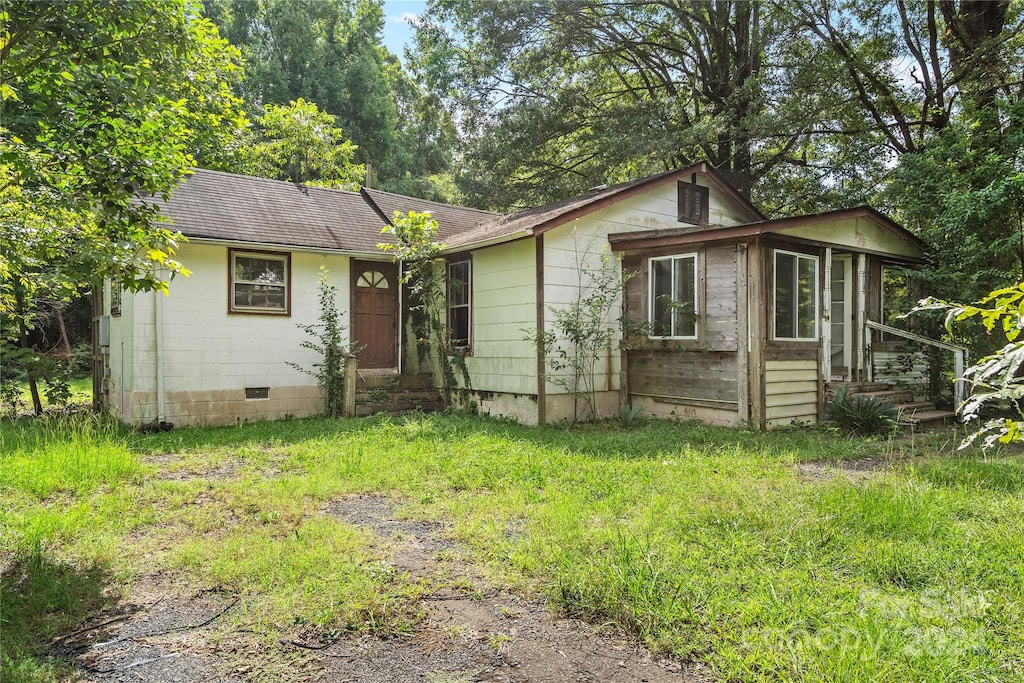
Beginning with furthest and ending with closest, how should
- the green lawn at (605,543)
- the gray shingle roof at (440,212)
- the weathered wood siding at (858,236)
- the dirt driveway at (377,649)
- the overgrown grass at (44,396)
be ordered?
the gray shingle roof at (440,212)
the overgrown grass at (44,396)
the weathered wood siding at (858,236)
the green lawn at (605,543)
the dirt driveway at (377,649)

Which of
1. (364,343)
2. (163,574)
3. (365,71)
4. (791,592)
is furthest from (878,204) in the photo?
(365,71)

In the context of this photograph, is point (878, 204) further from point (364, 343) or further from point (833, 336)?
point (364, 343)

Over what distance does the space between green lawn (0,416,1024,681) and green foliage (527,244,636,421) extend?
2.55 m

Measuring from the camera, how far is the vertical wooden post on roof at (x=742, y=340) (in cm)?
845

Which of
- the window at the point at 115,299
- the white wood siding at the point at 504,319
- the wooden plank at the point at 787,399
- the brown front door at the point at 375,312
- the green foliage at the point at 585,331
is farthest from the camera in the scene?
the brown front door at the point at 375,312

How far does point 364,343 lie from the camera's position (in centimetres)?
1123

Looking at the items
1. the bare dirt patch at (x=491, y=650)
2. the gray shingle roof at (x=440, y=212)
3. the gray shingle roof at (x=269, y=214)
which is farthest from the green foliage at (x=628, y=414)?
the bare dirt patch at (x=491, y=650)

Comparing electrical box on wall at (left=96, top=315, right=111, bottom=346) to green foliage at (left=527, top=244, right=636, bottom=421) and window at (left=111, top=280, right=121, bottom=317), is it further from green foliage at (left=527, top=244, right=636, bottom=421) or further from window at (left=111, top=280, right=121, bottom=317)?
green foliage at (left=527, top=244, right=636, bottom=421)

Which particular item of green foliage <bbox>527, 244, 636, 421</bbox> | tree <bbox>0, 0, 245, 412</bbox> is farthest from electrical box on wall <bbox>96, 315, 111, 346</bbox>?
green foliage <bbox>527, 244, 636, 421</bbox>

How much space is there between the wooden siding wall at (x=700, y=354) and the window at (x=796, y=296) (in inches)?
28.9

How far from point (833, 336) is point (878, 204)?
558 cm

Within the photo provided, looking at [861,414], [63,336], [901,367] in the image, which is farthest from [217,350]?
[901,367]

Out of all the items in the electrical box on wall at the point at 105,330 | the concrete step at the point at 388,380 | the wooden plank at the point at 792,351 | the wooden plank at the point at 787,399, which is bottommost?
the wooden plank at the point at 787,399

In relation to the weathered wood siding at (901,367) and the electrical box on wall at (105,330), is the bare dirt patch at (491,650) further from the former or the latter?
the electrical box on wall at (105,330)
